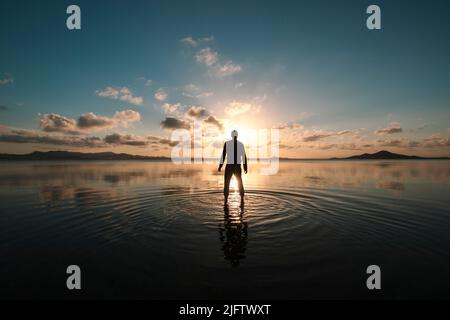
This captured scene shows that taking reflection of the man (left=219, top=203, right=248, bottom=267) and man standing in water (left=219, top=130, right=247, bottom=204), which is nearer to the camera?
reflection of the man (left=219, top=203, right=248, bottom=267)

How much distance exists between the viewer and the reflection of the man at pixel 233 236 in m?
5.91

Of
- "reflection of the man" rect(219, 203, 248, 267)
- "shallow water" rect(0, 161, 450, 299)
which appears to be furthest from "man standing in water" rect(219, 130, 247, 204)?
"reflection of the man" rect(219, 203, 248, 267)

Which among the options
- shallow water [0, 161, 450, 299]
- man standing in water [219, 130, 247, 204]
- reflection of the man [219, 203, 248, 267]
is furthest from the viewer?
man standing in water [219, 130, 247, 204]

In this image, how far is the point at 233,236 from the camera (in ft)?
24.0

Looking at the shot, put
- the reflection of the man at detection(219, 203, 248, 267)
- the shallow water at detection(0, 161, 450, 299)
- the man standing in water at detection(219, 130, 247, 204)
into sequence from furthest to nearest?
1. the man standing in water at detection(219, 130, 247, 204)
2. the reflection of the man at detection(219, 203, 248, 267)
3. the shallow water at detection(0, 161, 450, 299)

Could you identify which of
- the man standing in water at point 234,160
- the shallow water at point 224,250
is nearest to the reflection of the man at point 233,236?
the shallow water at point 224,250

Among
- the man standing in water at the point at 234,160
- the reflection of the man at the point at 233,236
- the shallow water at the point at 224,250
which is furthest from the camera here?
the man standing in water at the point at 234,160

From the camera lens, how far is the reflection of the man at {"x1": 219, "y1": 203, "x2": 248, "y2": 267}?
5.91 meters

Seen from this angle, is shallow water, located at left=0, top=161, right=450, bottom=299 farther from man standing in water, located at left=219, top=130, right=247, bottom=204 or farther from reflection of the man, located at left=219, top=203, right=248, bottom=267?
man standing in water, located at left=219, top=130, right=247, bottom=204

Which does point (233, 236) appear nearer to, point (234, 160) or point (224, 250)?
point (224, 250)

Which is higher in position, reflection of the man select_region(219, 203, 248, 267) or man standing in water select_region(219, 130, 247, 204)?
man standing in water select_region(219, 130, 247, 204)

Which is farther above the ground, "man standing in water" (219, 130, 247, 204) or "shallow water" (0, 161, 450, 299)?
"man standing in water" (219, 130, 247, 204)

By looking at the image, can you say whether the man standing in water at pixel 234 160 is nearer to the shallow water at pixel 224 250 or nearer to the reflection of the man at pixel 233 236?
the shallow water at pixel 224 250
